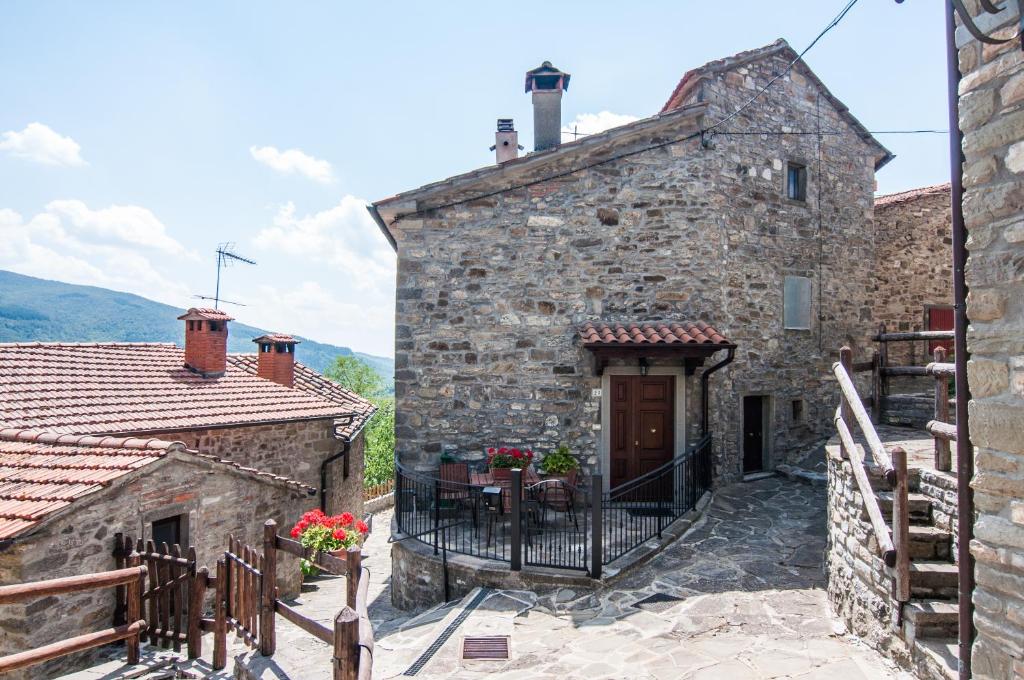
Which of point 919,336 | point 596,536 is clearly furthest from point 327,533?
point 919,336

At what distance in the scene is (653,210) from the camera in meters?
10.2

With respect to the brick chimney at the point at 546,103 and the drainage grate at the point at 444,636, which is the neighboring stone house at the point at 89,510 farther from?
the brick chimney at the point at 546,103

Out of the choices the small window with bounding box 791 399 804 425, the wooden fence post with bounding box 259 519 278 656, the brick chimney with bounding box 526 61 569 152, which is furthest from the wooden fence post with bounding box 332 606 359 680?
the small window with bounding box 791 399 804 425

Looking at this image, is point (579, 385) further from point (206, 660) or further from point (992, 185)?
point (992, 185)

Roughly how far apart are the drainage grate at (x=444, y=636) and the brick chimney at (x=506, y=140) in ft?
34.2

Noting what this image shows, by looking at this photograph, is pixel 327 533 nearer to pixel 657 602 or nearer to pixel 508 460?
pixel 508 460

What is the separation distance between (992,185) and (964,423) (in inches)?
51.2

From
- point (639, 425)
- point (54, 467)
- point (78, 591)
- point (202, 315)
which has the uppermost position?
point (202, 315)

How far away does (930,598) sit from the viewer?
4.52 meters

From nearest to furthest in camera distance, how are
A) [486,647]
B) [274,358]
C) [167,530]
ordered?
[486,647], [167,530], [274,358]

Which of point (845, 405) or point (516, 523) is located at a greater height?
point (845, 405)

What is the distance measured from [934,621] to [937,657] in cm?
31

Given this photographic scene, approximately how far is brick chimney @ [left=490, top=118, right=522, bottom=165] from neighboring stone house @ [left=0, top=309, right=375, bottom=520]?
7.14m

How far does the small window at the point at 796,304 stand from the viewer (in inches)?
446
